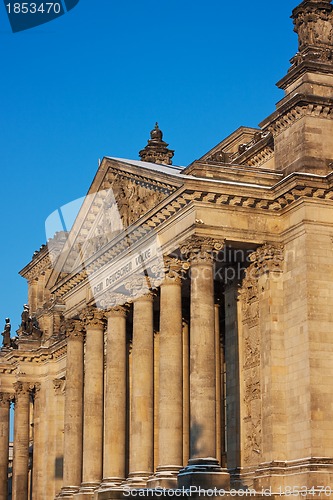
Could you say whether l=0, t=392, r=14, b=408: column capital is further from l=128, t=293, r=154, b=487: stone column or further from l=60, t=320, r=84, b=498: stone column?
l=128, t=293, r=154, b=487: stone column


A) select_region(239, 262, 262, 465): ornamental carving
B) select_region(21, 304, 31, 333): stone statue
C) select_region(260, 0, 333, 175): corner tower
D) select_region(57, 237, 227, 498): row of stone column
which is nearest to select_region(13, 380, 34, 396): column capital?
select_region(21, 304, 31, 333): stone statue

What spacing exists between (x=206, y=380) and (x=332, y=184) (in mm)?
8544

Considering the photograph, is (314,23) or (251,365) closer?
(251,365)

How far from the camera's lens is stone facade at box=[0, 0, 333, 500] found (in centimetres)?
3656

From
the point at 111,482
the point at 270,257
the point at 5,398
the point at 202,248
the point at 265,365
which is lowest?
the point at 111,482

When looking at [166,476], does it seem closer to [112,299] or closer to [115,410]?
[115,410]

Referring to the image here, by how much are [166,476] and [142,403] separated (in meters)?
4.92

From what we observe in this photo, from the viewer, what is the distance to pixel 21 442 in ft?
225

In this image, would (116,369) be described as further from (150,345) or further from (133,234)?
(133,234)

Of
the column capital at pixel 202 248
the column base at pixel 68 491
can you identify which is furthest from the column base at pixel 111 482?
the column capital at pixel 202 248

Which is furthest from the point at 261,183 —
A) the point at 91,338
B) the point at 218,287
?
the point at 91,338

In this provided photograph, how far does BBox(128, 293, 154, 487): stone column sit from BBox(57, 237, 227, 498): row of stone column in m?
0.04

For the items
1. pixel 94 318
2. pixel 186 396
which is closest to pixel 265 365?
pixel 186 396

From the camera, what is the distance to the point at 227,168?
38.3 meters
